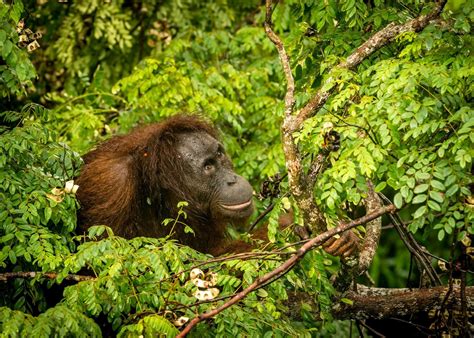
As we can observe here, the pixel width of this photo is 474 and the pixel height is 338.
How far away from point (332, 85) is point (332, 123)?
0.71 feet

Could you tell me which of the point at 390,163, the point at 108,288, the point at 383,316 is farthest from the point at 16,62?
the point at 383,316

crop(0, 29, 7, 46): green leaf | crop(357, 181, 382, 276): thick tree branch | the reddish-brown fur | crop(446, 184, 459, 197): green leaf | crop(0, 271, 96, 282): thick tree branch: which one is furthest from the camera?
the reddish-brown fur

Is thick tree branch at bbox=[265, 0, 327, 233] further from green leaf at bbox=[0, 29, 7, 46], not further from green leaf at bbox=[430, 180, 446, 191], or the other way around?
green leaf at bbox=[0, 29, 7, 46]

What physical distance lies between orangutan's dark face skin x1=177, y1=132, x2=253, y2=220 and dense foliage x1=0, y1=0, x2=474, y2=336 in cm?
43

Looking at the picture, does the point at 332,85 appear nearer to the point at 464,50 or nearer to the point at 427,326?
the point at 464,50

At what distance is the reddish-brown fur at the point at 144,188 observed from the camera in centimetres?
503

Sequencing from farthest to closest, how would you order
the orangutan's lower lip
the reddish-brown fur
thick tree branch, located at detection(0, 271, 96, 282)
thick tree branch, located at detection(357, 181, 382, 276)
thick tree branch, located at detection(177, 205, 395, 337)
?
the orangutan's lower lip < the reddish-brown fur < thick tree branch, located at detection(357, 181, 382, 276) < thick tree branch, located at detection(0, 271, 96, 282) < thick tree branch, located at detection(177, 205, 395, 337)

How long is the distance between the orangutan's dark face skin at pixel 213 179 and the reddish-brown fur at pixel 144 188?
2.4 inches

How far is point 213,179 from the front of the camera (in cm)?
534

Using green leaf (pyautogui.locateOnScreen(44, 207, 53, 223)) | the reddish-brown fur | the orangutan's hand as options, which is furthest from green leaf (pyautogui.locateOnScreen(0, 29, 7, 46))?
the orangutan's hand

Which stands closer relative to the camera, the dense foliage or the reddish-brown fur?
the dense foliage

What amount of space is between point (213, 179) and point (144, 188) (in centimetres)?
47

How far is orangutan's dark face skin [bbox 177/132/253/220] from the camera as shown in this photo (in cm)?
517

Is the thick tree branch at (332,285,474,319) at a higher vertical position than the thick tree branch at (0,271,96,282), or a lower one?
lower
